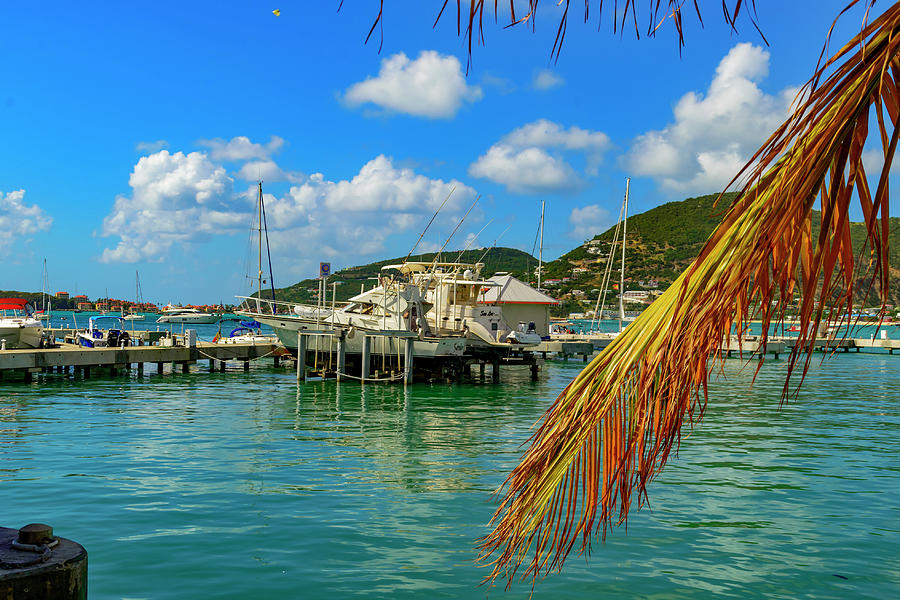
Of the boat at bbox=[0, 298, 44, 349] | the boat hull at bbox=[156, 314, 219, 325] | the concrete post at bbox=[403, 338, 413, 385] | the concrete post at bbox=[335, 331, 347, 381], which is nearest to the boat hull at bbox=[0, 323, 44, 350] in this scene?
the boat at bbox=[0, 298, 44, 349]

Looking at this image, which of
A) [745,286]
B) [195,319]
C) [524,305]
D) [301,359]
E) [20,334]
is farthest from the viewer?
[195,319]

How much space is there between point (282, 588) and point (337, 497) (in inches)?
153

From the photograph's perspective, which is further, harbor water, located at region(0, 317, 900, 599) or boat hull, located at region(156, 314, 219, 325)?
boat hull, located at region(156, 314, 219, 325)

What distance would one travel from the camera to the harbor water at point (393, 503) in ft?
29.3

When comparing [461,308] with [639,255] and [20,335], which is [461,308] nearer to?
[20,335]

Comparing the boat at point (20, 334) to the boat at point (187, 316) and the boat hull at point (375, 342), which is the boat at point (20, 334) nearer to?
the boat hull at point (375, 342)

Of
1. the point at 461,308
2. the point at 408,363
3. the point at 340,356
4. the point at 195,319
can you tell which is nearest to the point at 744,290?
the point at 408,363

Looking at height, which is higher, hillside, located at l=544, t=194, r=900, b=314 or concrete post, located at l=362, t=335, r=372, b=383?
hillside, located at l=544, t=194, r=900, b=314

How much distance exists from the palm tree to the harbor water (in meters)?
0.30

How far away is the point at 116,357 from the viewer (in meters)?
35.5

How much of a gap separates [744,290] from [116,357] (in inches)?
1466

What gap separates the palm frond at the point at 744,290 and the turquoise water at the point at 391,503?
1.40ft

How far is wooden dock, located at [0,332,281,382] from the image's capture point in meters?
32.2

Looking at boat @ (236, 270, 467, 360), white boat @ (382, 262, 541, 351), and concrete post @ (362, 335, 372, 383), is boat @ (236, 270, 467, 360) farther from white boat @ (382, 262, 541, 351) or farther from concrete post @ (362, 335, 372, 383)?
white boat @ (382, 262, 541, 351)
